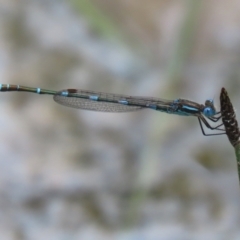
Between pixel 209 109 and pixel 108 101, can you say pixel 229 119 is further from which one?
pixel 108 101

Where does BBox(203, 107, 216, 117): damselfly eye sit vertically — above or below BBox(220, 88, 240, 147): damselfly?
above

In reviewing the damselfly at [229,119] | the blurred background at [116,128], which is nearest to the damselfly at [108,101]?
the damselfly at [229,119]

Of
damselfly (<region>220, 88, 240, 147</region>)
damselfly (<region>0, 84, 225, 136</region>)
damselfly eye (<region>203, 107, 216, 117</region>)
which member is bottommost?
damselfly (<region>220, 88, 240, 147</region>)

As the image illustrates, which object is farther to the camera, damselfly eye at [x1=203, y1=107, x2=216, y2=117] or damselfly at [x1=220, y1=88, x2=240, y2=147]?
damselfly eye at [x1=203, y1=107, x2=216, y2=117]

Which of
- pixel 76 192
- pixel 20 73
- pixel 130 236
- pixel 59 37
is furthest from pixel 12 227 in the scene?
pixel 59 37

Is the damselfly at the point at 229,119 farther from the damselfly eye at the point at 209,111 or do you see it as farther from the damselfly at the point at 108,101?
the damselfly at the point at 108,101

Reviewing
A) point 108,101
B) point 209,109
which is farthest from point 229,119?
point 108,101

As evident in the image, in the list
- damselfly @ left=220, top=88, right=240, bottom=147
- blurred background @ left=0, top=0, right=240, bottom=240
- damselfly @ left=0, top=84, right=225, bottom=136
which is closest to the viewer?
damselfly @ left=220, top=88, right=240, bottom=147

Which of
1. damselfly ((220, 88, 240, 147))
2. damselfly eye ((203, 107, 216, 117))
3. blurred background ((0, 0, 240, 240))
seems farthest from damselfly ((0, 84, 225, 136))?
blurred background ((0, 0, 240, 240))

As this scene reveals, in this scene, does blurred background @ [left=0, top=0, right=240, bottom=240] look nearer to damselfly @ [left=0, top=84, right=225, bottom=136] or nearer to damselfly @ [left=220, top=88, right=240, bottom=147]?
damselfly @ [left=0, top=84, right=225, bottom=136]
